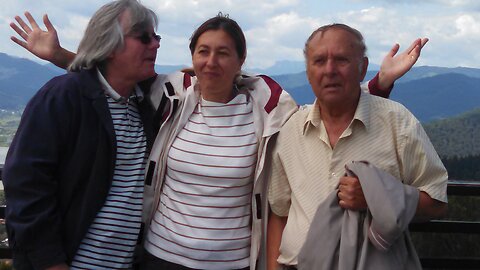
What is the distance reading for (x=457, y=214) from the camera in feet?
15.4

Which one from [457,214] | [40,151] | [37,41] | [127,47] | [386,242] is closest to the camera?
[386,242]

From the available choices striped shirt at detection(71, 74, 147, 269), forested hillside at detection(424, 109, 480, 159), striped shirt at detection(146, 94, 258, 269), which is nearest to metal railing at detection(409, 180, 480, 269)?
forested hillside at detection(424, 109, 480, 159)

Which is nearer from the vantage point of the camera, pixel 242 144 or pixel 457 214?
pixel 242 144

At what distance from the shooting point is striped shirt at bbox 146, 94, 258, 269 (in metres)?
3.14

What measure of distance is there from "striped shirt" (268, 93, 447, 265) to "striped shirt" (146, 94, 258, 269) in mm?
180

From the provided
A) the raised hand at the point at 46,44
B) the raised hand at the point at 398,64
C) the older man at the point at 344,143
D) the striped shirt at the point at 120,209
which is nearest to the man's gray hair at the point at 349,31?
the older man at the point at 344,143

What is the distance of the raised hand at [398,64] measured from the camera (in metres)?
3.30

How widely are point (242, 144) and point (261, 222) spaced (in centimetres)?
41

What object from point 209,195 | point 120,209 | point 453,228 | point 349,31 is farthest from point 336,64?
point 453,228

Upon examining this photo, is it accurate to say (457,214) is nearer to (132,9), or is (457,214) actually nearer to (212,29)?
(212,29)

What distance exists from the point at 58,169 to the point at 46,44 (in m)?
0.91

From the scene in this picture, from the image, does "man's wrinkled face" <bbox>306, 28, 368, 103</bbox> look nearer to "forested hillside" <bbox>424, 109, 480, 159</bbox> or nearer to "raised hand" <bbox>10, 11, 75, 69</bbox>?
"raised hand" <bbox>10, 11, 75, 69</bbox>

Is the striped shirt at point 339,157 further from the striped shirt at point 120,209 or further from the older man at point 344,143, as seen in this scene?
the striped shirt at point 120,209

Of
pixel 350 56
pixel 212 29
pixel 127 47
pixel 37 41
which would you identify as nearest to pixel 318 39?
pixel 350 56
